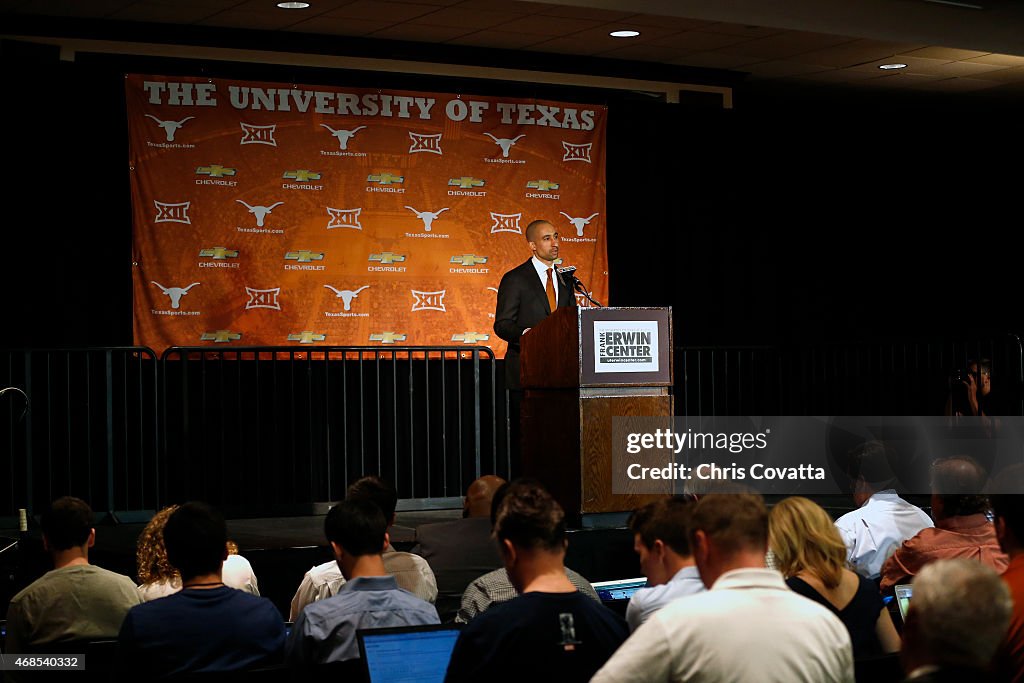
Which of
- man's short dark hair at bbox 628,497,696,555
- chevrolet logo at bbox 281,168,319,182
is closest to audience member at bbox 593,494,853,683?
man's short dark hair at bbox 628,497,696,555

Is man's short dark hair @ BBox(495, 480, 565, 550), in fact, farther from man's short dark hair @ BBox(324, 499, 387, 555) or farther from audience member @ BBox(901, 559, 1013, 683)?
audience member @ BBox(901, 559, 1013, 683)

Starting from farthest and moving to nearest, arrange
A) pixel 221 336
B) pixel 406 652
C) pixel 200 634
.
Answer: pixel 221 336 < pixel 200 634 < pixel 406 652

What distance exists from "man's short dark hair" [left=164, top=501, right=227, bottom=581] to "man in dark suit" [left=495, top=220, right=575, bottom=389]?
4.05 metres

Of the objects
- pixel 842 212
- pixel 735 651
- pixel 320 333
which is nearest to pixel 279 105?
pixel 320 333

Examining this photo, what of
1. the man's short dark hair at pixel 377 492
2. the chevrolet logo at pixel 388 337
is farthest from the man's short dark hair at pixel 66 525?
the chevrolet logo at pixel 388 337

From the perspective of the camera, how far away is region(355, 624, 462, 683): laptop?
3.07m

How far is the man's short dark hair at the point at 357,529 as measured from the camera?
3.67 m

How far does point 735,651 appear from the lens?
8.00 feet

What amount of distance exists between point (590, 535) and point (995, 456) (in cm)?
333

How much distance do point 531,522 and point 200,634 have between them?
3.26 feet

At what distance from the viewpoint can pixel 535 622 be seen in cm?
279

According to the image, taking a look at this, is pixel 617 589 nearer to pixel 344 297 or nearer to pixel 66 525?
pixel 66 525

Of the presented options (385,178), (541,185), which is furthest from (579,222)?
(385,178)

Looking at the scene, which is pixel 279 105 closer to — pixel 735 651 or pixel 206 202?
pixel 206 202
